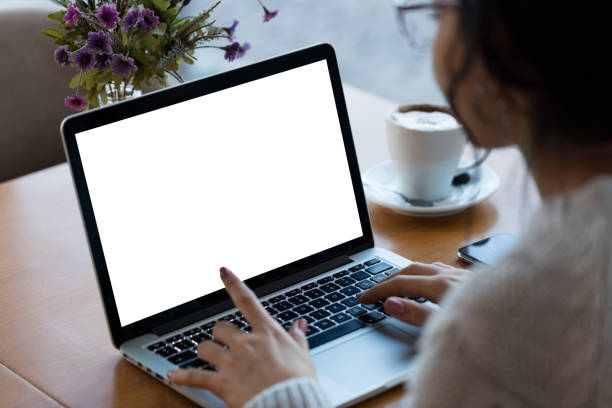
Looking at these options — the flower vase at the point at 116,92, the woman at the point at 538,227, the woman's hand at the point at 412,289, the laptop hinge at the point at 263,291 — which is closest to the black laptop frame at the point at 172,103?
the laptop hinge at the point at 263,291

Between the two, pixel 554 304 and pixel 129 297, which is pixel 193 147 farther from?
pixel 554 304

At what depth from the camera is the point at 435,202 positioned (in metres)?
1.23

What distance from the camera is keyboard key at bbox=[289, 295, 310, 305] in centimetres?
94

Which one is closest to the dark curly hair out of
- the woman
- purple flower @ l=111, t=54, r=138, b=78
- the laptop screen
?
the woman

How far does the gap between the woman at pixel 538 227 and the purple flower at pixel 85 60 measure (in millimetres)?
552

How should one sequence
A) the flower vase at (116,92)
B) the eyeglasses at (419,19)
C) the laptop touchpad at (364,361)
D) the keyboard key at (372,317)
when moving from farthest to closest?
the flower vase at (116,92) < the keyboard key at (372,317) < the laptop touchpad at (364,361) < the eyeglasses at (419,19)

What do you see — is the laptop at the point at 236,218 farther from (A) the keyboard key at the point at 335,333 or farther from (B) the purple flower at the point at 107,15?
(B) the purple flower at the point at 107,15

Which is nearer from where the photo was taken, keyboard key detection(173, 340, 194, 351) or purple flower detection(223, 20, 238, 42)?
keyboard key detection(173, 340, 194, 351)

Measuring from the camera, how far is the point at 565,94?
0.55 m

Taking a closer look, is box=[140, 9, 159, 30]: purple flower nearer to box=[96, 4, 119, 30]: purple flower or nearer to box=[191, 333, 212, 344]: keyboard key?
box=[96, 4, 119, 30]: purple flower

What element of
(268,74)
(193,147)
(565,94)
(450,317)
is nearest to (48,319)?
(193,147)

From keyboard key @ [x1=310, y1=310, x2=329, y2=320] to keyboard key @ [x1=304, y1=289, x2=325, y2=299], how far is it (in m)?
0.03

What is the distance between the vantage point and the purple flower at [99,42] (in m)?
1.03

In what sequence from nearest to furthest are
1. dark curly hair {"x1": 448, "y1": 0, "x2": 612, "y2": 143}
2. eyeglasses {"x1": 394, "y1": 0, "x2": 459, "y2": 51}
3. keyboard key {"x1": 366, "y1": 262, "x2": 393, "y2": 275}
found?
dark curly hair {"x1": 448, "y1": 0, "x2": 612, "y2": 143} → eyeglasses {"x1": 394, "y1": 0, "x2": 459, "y2": 51} → keyboard key {"x1": 366, "y1": 262, "x2": 393, "y2": 275}
